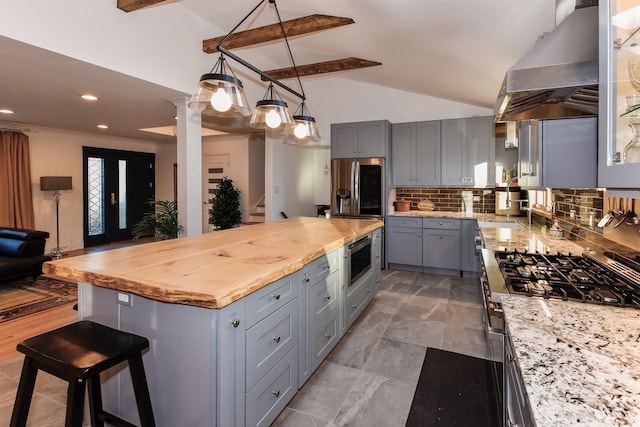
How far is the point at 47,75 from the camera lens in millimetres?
3066

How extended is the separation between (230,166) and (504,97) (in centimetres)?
656

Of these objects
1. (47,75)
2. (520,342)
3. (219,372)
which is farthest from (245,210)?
(520,342)

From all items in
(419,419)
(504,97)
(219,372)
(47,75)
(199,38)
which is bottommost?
(419,419)

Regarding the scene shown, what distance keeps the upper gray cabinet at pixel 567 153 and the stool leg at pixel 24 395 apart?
2624mm

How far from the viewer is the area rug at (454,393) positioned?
1.90m

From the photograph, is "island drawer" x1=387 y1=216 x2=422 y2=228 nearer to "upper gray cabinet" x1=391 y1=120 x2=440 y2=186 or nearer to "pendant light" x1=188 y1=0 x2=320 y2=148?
"upper gray cabinet" x1=391 y1=120 x2=440 y2=186

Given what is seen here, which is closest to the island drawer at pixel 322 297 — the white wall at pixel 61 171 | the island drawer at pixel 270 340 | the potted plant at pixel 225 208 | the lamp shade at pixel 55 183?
the island drawer at pixel 270 340

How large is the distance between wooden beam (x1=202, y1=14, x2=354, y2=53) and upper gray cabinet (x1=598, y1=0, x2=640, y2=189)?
2.22 m

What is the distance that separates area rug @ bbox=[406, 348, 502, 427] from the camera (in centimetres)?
190

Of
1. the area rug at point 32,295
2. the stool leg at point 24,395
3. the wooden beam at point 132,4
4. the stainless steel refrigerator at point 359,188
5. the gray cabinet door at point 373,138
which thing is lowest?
the area rug at point 32,295

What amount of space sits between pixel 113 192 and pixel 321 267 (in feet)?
22.9

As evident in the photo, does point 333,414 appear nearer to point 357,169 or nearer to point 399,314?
point 399,314

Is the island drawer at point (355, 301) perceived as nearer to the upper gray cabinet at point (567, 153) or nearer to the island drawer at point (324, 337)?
the island drawer at point (324, 337)

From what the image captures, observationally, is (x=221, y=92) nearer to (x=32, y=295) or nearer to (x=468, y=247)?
(x=32, y=295)
